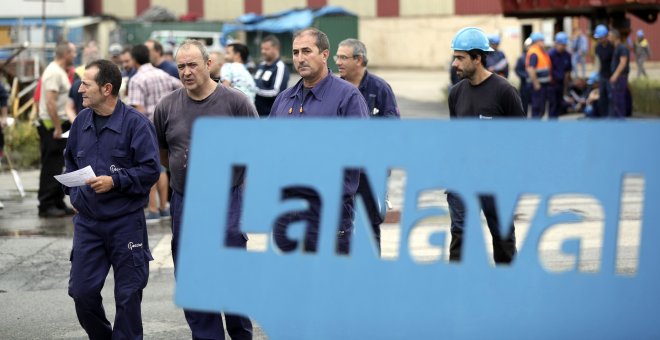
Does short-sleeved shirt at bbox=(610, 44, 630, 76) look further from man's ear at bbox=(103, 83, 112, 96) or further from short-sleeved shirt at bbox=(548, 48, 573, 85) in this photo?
man's ear at bbox=(103, 83, 112, 96)

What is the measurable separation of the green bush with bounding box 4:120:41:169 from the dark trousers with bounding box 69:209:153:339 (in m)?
11.3

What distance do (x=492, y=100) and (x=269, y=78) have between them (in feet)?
16.3

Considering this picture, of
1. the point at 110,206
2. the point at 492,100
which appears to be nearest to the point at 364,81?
the point at 492,100

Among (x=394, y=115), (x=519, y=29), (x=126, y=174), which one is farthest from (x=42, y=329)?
(x=519, y=29)

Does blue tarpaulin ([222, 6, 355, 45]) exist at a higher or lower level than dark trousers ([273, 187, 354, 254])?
higher

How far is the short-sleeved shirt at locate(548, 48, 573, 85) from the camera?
2123cm

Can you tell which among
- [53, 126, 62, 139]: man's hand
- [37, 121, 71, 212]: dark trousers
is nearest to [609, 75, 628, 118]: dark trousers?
[37, 121, 71, 212]: dark trousers

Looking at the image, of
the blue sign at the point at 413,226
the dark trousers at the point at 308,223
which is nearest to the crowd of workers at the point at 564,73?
the dark trousers at the point at 308,223

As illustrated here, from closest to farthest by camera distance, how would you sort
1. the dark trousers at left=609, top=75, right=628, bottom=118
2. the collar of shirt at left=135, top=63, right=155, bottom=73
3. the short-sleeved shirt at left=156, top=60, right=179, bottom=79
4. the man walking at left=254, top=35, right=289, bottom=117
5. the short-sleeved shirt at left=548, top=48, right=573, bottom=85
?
the collar of shirt at left=135, top=63, right=155, bottom=73, the man walking at left=254, top=35, right=289, bottom=117, the short-sleeved shirt at left=156, top=60, right=179, bottom=79, the dark trousers at left=609, top=75, right=628, bottom=118, the short-sleeved shirt at left=548, top=48, right=573, bottom=85

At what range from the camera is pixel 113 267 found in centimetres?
635

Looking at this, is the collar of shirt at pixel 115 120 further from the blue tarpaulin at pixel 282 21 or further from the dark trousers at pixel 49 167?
the blue tarpaulin at pixel 282 21

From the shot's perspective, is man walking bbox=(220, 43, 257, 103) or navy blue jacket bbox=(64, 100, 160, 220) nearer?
navy blue jacket bbox=(64, 100, 160, 220)

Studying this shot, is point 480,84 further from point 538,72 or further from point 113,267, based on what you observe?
point 538,72

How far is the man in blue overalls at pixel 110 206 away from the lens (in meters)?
6.31
